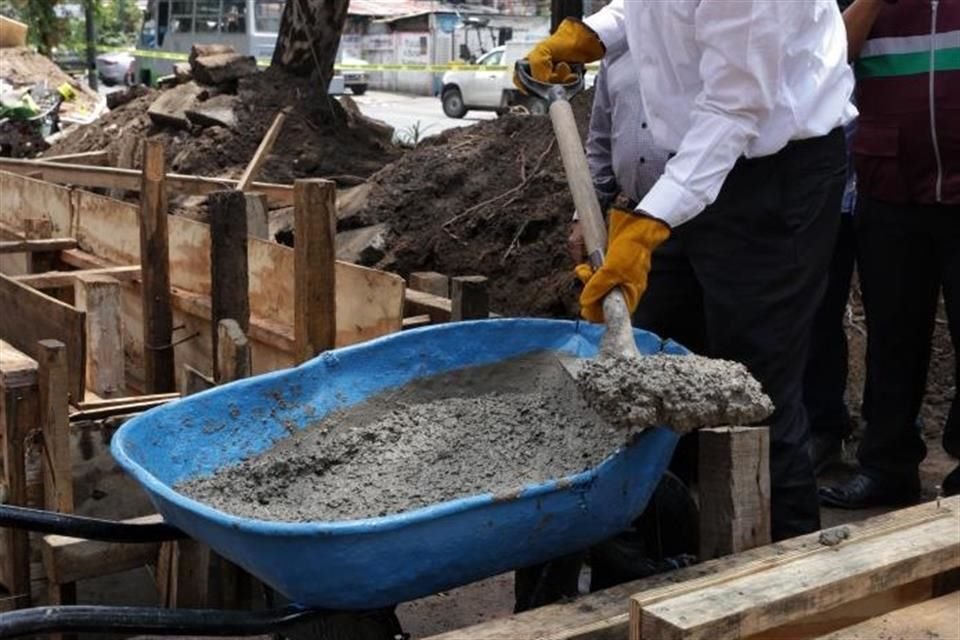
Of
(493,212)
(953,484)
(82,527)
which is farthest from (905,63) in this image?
(493,212)

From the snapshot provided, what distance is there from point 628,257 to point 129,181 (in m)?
6.00

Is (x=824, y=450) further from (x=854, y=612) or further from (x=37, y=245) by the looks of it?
(x=37, y=245)

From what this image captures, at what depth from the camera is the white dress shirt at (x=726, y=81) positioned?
291 cm

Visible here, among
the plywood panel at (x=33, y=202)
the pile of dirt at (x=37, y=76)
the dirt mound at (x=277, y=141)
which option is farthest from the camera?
the pile of dirt at (x=37, y=76)

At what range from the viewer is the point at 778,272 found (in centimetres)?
324

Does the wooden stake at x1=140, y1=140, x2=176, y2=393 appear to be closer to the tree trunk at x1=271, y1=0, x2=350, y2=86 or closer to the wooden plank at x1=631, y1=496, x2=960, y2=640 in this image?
the wooden plank at x1=631, y1=496, x2=960, y2=640

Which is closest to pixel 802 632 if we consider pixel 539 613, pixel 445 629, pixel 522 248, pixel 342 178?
pixel 539 613

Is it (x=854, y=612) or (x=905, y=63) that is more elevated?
(x=905, y=63)

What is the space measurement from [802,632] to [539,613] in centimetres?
50

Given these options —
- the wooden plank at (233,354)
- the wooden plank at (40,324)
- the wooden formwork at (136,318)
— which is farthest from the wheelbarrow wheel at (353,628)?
the wooden plank at (40,324)

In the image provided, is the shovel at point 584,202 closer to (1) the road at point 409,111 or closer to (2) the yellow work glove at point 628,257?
(2) the yellow work glove at point 628,257

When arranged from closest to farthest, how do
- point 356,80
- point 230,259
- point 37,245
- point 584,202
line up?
1. point 584,202
2. point 230,259
3. point 37,245
4. point 356,80

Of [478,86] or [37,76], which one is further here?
[478,86]

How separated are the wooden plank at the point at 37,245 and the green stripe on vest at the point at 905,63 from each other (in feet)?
14.3
